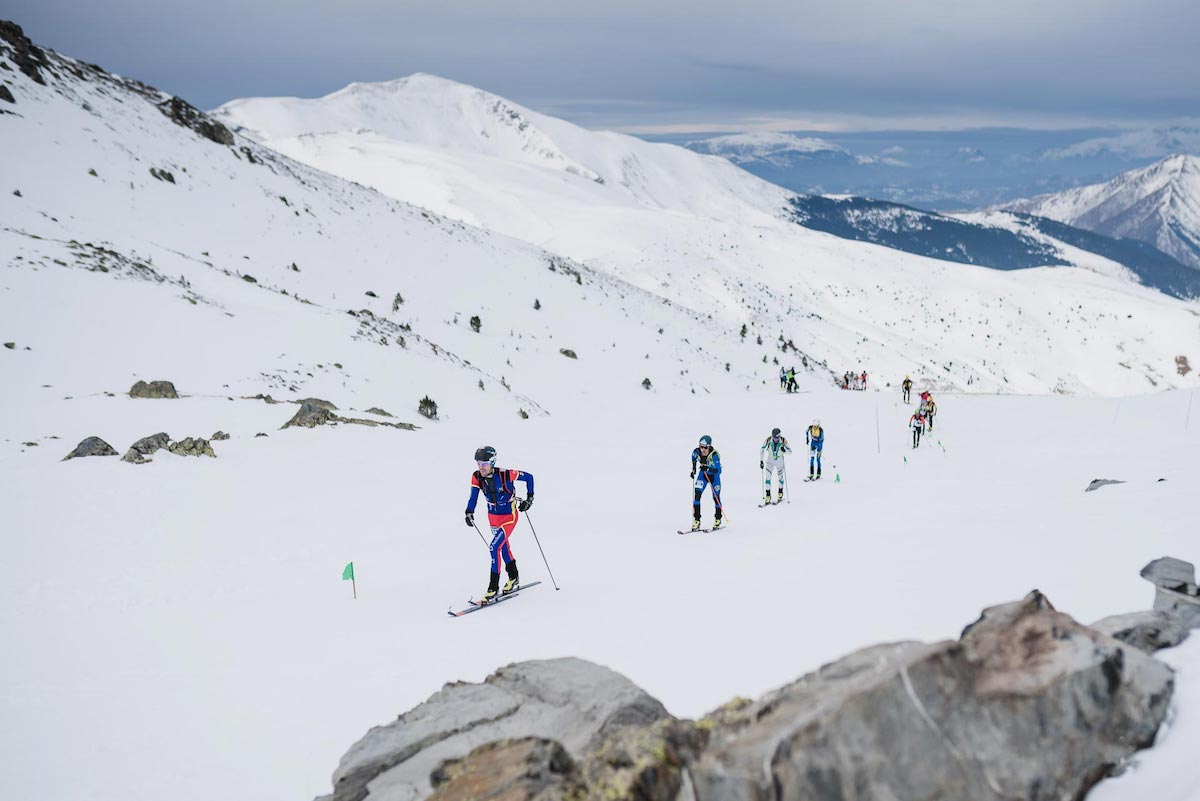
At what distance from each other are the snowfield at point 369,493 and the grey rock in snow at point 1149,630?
129 mm

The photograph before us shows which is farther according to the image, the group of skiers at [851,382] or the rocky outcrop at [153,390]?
the group of skiers at [851,382]

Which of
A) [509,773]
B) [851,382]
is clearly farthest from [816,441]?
[851,382]

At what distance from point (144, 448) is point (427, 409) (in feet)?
38.1

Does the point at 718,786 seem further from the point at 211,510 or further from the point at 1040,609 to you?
the point at 211,510

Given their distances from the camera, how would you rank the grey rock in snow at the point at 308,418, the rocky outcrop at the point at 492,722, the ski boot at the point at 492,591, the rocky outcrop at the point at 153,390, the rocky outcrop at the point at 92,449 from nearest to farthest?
1. the rocky outcrop at the point at 492,722
2. the ski boot at the point at 492,591
3. the rocky outcrop at the point at 92,449
4. the grey rock in snow at the point at 308,418
5. the rocky outcrop at the point at 153,390

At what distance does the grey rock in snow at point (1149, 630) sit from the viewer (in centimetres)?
515

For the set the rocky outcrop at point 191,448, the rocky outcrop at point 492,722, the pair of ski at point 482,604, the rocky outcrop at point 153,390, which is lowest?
the pair of ski at point 482,604

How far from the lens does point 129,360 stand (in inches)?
935

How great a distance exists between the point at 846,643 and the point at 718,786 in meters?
4.43

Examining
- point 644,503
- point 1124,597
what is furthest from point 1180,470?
point 644,503

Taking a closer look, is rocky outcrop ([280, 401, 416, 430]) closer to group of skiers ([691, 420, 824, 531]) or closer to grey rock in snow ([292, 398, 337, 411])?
grey rock in snow ([292, 398, 337, 411])

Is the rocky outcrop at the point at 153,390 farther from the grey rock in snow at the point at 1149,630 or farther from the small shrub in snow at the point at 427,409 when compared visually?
the grey rock in snow at the point at 1149,630

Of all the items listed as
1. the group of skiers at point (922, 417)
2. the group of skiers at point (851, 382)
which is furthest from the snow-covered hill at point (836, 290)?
the group of skiers at point (922, 417)

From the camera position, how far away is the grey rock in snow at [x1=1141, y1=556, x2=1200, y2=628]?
5.65 m
